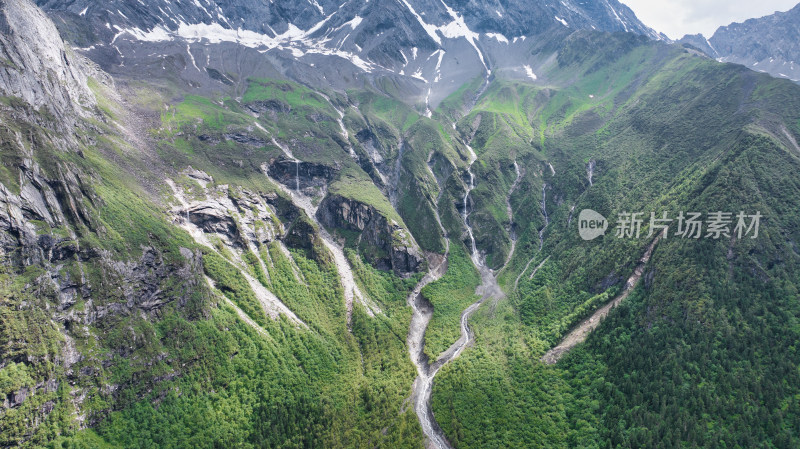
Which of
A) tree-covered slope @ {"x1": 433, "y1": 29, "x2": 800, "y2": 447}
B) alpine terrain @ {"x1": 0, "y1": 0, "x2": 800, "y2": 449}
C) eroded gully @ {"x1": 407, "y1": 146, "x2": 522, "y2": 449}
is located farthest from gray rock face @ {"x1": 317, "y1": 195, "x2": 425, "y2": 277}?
tree-covered slope @ {"x1": 433, "y1": 29, "x2": 800, "y2": 447}

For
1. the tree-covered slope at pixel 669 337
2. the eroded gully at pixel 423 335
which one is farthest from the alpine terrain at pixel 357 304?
the eroded gully at pixel 423 335

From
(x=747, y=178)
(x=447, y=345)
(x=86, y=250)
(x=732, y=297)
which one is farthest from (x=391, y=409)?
(x=747, y=178)

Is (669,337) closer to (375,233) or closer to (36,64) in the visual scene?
(375,233)

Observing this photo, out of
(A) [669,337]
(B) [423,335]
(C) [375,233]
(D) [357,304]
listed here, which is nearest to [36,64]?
(C) [375,233]

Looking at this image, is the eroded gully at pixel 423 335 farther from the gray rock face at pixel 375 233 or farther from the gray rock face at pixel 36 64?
the gray rock face at pixel 36 64

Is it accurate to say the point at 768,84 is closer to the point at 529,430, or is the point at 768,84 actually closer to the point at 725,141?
the point at 725,141

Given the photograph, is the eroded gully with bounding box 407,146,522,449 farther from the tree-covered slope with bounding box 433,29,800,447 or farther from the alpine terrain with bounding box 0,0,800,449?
the tree-covered slope with bounding box 433,29,800,447
